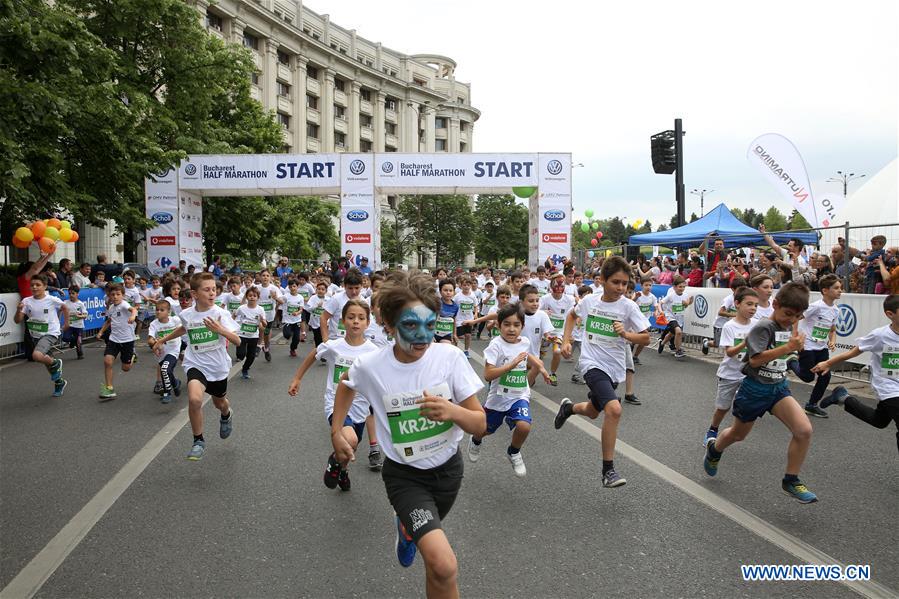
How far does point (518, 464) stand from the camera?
5.46 meters

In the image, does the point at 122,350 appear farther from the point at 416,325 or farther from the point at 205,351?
the point at 416,325

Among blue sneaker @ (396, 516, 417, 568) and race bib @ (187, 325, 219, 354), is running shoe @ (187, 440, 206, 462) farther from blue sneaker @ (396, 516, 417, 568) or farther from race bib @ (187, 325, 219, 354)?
blue sneaker @ (396, 516, 417, 568)

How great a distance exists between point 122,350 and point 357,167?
46.6ft

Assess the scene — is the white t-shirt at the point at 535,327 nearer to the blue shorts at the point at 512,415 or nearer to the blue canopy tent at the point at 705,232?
the blue shorts at the point at 512,415

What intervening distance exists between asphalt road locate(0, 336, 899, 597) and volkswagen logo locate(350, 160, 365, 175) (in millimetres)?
16539

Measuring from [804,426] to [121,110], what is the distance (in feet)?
55.3

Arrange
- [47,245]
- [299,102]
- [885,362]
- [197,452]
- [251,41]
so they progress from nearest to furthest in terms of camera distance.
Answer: [885,362], [197,452], [47,245], [251,41], [299,102]

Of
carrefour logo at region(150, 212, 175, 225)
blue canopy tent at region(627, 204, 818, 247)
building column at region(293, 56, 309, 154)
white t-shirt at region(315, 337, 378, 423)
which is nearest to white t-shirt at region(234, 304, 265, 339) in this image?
white t-shirt at region(315, 337, 378, 423)

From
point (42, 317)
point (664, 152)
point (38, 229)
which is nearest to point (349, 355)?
point (42, 317)

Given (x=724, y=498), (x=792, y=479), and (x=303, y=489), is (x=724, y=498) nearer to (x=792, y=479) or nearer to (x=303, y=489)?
(x=792, y=479)

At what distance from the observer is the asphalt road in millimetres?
3514

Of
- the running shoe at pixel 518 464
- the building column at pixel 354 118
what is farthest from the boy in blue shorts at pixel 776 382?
the building column at pixel 354 118

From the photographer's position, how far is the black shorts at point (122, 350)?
9.45 metres

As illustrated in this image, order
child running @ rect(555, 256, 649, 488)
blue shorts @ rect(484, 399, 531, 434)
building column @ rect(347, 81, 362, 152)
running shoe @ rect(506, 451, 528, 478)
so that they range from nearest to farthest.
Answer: running shoe @ rect(506, 451, 528, 478) → child running @ rect(555, 256, 649, 488) → blue shorts @ rect(484, 399, 531, 434) → building column @ rect(347, 81, 362, 152)
